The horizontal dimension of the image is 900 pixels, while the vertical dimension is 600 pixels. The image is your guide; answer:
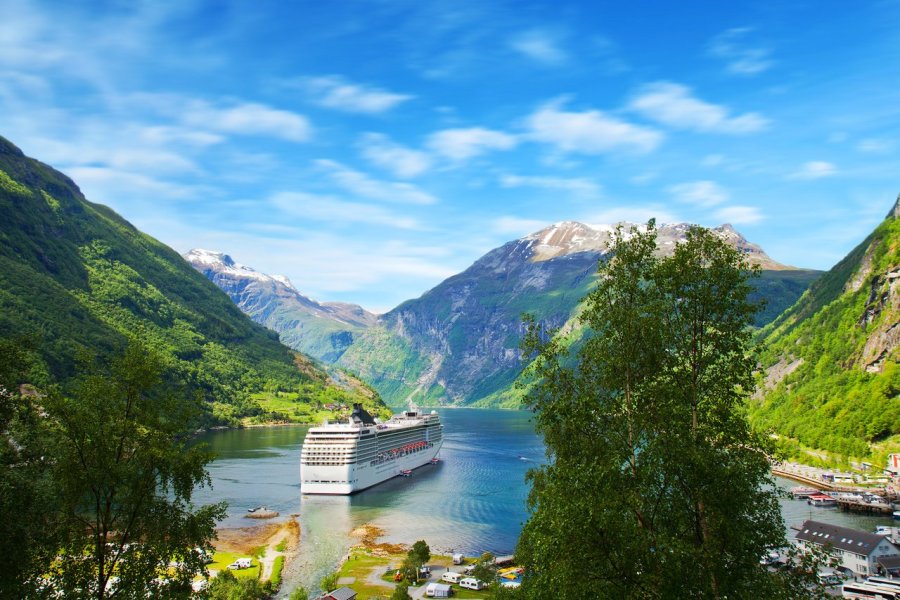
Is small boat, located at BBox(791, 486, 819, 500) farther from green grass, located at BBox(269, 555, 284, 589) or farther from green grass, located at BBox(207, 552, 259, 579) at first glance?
green grass, located at BBox(207, 552, 259, 579)

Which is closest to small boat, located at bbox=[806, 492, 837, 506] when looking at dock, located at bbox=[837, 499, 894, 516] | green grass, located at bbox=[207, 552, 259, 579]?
dock, located at bbox=[837, 499, 894, 516]

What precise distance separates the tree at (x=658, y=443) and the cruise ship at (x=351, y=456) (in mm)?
91180

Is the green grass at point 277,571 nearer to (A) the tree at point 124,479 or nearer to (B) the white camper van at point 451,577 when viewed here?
(B) the white camper van at point 451,577

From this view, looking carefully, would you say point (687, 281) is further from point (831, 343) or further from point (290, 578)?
point (831, 343)

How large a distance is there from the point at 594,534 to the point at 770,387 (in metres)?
189

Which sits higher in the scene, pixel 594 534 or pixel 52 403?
pixel 52 403

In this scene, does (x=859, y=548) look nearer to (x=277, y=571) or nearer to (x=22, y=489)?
(x=277, y=571)

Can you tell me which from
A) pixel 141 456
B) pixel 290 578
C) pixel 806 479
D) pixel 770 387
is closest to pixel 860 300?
pixel 770 387

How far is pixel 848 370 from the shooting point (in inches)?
5709

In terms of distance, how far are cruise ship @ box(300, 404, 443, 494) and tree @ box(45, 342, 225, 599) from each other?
291 ft

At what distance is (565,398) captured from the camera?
20.5 meters

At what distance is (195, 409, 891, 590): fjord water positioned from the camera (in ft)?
248

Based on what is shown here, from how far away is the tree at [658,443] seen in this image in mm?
16906

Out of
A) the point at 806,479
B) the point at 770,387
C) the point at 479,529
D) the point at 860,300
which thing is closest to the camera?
the point at 479,529
